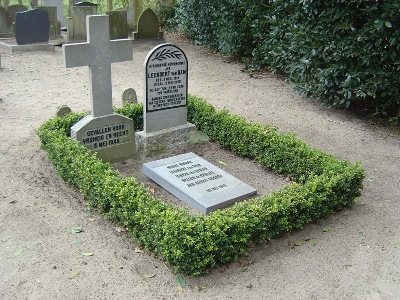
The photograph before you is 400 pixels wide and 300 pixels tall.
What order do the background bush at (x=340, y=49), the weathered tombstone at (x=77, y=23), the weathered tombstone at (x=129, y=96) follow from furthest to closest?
the weathered tombstone at (x=77, y=23)
the weathered tombstone at (x=129, y=96)
the background bush at (x=340, y=49)

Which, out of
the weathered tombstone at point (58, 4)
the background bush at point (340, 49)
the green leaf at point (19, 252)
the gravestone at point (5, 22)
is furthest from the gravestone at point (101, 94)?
the weathered tombstone at point (58, 4)

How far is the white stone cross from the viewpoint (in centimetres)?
619

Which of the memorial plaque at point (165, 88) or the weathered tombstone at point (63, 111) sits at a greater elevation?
the memorial plaque at point (165, 88)

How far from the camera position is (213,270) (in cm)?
439

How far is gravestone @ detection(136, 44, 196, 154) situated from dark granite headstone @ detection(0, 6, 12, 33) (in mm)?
10509

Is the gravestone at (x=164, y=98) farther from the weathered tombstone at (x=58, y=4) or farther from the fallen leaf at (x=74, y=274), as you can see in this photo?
the weathered tombstone at (x=58, y=4)

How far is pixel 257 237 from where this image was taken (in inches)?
185

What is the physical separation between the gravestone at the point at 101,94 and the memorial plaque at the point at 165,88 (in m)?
0.35

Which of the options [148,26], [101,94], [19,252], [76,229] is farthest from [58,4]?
[19,252]

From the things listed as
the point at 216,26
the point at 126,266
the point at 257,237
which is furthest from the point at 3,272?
the point at 216,26

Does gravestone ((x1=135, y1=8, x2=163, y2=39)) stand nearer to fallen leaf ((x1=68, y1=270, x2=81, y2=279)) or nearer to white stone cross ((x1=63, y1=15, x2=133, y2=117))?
white stone cross ((x1=63, y1=15, x2=133, y2=117))

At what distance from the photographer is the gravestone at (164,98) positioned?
21.9ft

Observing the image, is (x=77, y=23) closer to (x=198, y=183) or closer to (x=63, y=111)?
(x=63, y=111)

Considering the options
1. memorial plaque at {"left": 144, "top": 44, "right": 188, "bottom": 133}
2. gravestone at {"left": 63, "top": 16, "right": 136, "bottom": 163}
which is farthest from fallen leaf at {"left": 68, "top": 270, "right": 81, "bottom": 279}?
memorial plaque at {"left": 144, "top": 44, "right": 188, "bottom": 133}
